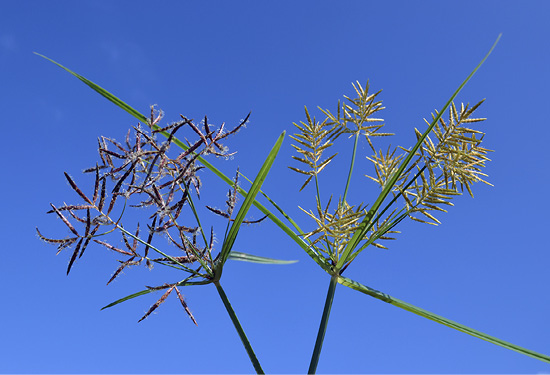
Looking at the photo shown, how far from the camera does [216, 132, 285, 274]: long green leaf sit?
133 centimetres

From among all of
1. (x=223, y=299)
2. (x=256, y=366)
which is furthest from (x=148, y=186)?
(x=256, y=366)

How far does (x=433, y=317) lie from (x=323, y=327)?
0.35 metres

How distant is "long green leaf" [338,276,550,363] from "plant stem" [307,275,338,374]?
3 centimetres

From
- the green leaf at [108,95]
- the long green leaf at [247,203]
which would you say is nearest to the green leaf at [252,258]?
the long green leaf at [247,203]

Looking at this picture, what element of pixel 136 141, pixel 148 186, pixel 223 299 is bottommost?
pixel 223 299

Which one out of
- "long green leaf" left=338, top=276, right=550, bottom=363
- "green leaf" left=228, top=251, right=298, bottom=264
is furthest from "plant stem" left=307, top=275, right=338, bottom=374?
"green leaf" left=228, top=251, right=298, bottom=264

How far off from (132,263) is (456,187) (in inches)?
40.5

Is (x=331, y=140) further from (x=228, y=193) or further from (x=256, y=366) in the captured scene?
(x=256, y=366)

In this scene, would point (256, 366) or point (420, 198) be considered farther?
point (420, 198)

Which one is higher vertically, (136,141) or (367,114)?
(367,114)

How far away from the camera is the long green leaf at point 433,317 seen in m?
1.42

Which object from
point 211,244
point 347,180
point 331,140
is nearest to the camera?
point 211,244

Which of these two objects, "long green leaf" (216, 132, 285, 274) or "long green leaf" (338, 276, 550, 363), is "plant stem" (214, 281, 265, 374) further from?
"long green leaf" (338, 276, 550, 363)

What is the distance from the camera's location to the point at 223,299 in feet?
4.72
